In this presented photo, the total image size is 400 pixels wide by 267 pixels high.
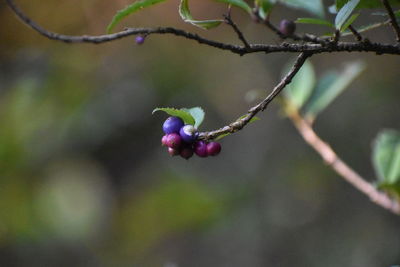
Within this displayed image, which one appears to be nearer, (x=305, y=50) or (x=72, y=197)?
(x=305, y=50)

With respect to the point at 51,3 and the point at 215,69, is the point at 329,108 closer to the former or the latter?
the point at 215,69

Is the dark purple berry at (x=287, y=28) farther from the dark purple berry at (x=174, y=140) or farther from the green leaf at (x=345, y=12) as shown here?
the dark purple berry at (x=174, y=140)

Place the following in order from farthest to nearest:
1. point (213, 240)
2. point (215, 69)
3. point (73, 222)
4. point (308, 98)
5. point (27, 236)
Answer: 1. point (215, 69)
2. point (213, 240)
3. point (73, 222)
4. point (27, 236)
5. point (308, 98)

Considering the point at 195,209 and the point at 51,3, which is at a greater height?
the point at 51,3

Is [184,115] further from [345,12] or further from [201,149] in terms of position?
[345,12]

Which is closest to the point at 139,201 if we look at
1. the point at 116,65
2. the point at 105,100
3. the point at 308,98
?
the point at 105,100

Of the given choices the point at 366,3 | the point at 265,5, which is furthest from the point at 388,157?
the point at 265,5

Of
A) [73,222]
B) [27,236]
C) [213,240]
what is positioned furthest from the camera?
[213,240]

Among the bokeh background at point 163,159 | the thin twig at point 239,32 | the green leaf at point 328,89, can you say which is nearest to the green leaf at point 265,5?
the thin twig at point 239,32
